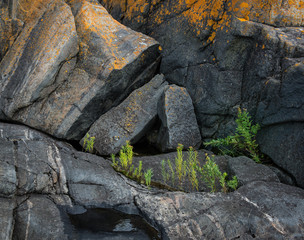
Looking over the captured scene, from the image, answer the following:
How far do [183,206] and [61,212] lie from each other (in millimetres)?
1624

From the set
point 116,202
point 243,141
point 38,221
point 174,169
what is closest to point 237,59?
point 243,141

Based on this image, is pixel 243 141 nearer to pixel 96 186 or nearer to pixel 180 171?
pixel 180 171

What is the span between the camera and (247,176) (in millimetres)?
4930

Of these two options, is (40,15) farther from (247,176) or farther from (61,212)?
(247,176)

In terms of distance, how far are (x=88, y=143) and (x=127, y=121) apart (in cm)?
98

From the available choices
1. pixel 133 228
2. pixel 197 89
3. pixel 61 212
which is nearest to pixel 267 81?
pixel 197 89

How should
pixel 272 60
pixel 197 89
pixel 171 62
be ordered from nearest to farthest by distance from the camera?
pixel 272 60, pixel 197 89, pixel 171 62

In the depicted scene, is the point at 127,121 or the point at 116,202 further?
the point at 127,121

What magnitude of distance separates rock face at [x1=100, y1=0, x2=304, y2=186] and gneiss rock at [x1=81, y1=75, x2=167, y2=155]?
2.73 feet

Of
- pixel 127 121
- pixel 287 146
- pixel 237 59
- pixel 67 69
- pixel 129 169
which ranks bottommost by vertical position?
pixel 129 169

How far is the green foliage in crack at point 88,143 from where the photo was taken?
640 centimetres

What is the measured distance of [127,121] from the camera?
683 centimetres

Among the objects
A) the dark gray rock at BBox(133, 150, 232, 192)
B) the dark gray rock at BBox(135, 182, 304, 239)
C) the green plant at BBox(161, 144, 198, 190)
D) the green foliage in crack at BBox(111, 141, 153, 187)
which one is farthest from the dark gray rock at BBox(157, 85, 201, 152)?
the dark gray rock at BBox(135, 182, 304, 239)

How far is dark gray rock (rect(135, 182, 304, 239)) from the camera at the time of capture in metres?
3.79
